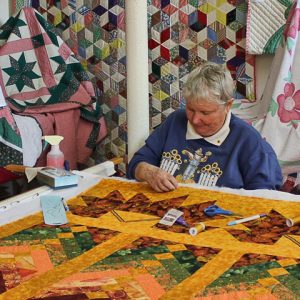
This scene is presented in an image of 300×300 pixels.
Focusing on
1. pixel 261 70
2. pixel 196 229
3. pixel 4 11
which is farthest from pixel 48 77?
pixel 196 229

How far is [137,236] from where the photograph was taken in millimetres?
1576

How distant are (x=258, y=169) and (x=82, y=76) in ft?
6.16

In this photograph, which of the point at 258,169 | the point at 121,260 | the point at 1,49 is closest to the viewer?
the point at 121,260

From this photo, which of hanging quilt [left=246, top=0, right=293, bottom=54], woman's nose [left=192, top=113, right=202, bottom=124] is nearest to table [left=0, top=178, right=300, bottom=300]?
woman's nose [left=192, top=113, right=202, bottom=124]

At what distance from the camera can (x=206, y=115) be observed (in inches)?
86.7

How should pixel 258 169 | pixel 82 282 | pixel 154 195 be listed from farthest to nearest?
1. pixel 258 169
2. pixel 154 195
3. pixel 82 282

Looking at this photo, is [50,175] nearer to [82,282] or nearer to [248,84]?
[82,282]

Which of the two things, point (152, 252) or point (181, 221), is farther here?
point (181, 221)

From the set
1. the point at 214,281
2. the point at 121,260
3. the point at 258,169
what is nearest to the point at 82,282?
the point at 121,260

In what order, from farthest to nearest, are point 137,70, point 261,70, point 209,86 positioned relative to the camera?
point 261,70
point 137,70
point 209,86

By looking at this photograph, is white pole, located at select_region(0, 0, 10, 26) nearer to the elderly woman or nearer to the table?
the elderly woman

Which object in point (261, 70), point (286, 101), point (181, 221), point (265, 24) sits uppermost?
point (265, 24)

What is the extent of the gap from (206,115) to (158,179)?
358 mm

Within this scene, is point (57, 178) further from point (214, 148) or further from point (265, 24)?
point (265, 24)
